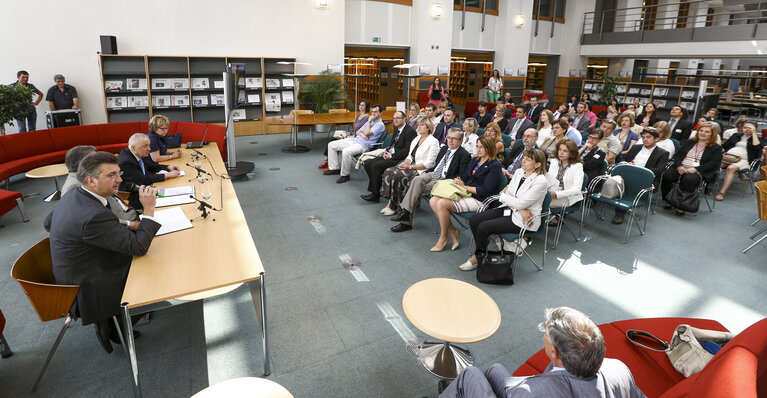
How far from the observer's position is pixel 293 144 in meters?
10.2

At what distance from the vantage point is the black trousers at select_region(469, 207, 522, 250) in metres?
4.04

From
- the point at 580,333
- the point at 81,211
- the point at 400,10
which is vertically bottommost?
the point at 580,333

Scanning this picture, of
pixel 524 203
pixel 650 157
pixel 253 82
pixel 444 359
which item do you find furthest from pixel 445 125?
pixel 253 82

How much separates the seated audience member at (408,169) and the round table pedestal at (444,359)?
280 cm

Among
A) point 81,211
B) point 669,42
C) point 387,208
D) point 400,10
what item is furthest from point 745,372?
point 669,42

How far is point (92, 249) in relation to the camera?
8.43 feet

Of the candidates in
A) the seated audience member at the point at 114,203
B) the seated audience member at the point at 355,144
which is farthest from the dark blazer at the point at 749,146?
the seated audience member at the point at 114,203

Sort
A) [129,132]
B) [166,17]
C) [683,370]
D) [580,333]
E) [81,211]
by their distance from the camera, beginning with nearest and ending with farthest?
[580,333] < [683,370] < [81,211] < [129,132] < [166,17]

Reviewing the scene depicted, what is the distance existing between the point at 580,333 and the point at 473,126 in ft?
16.1

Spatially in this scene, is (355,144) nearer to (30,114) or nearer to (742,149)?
(742,149)

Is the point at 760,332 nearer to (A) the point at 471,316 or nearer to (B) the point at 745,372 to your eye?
(B) the point at 745,372

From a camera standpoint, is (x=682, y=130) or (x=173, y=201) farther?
(x=682, y=130)

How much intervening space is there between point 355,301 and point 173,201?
1870 mm

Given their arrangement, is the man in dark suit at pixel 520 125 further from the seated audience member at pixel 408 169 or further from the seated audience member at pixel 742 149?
the seated audience member at pixel 742 149
